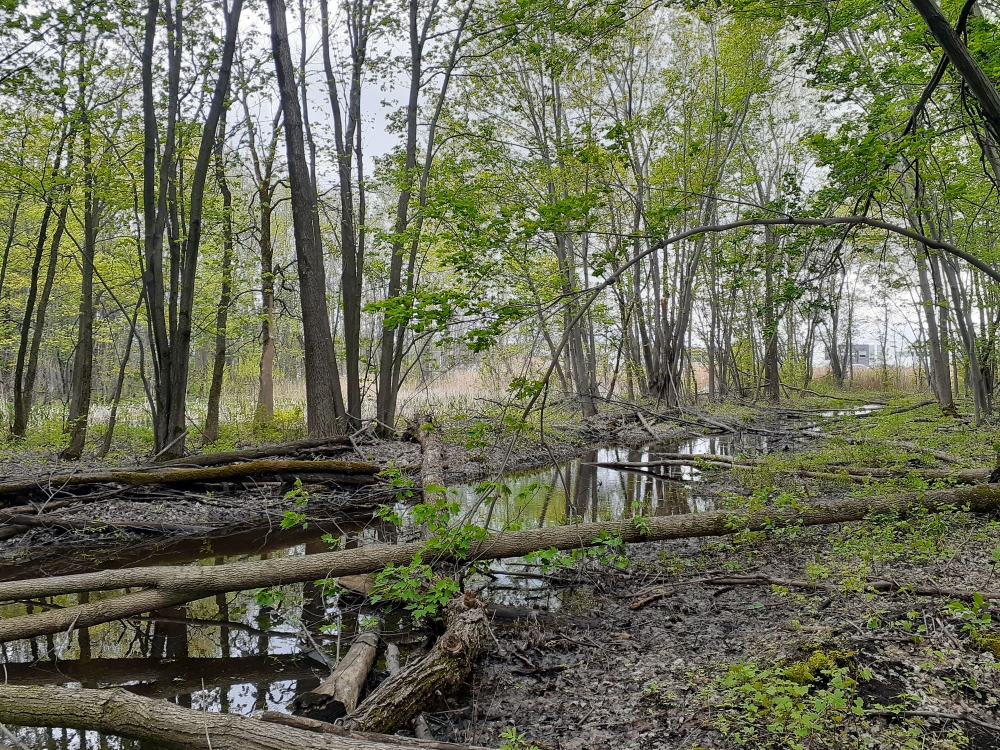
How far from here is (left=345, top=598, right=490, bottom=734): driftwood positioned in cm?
267

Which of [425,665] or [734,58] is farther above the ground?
[734,58]

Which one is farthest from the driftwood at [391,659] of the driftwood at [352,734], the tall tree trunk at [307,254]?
the tall tree trunk at [307,254]

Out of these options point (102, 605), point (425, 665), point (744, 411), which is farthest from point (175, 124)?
point (744, 411)

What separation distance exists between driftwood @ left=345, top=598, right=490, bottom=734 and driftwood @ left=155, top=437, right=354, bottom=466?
5.65m

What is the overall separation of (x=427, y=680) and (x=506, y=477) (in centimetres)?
701

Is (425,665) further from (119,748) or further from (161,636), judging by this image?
(161,636)

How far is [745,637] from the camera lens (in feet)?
11.0

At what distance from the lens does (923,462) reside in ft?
22.9

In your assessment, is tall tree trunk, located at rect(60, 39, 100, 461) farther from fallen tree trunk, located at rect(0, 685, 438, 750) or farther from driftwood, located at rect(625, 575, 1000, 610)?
driftwood, located at rect(625, 575, 1000, 610)

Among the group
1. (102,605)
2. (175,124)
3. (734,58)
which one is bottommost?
(102,605)

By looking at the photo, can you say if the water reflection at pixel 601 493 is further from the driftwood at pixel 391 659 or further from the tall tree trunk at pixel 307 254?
the tall tree trunk at pixel 307 254

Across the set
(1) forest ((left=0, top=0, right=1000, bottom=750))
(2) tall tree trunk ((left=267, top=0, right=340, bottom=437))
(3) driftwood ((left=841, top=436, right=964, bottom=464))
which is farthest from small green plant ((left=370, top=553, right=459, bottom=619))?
(3) driftwood ((left=841, top=436, right=964, bottom=464))

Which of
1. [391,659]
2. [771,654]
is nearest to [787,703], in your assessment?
[771,654]

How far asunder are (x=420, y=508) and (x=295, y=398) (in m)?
17.9
